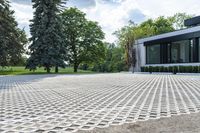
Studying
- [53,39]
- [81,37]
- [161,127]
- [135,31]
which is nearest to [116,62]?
[135,31]

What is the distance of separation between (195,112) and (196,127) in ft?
4.29

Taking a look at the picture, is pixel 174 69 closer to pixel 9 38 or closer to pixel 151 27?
pixel 9 38

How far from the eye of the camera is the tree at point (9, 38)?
35.6 meters

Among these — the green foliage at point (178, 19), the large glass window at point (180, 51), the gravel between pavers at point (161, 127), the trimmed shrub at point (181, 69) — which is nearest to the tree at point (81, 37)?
the green foliage at point (178, 19)

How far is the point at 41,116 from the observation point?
5.28 m

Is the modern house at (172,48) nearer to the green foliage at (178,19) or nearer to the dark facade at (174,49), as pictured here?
the dark facade at (174,49)

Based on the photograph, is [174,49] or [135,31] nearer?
[174,49]

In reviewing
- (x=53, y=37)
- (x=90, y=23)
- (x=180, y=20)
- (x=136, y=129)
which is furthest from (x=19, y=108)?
(x=180, y=20)

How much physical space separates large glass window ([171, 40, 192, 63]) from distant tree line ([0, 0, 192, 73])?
6.62 m

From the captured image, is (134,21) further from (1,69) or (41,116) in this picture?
(41,116)

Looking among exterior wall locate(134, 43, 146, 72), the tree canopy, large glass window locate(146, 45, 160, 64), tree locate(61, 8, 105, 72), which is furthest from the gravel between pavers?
tree locate(61, 8, 105, 72)

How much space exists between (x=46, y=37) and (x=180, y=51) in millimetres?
15608

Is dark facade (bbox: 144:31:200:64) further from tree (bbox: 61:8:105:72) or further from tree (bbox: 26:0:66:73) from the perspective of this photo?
tree (bbox: 61:8:105:72)

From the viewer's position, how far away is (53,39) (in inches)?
1362
